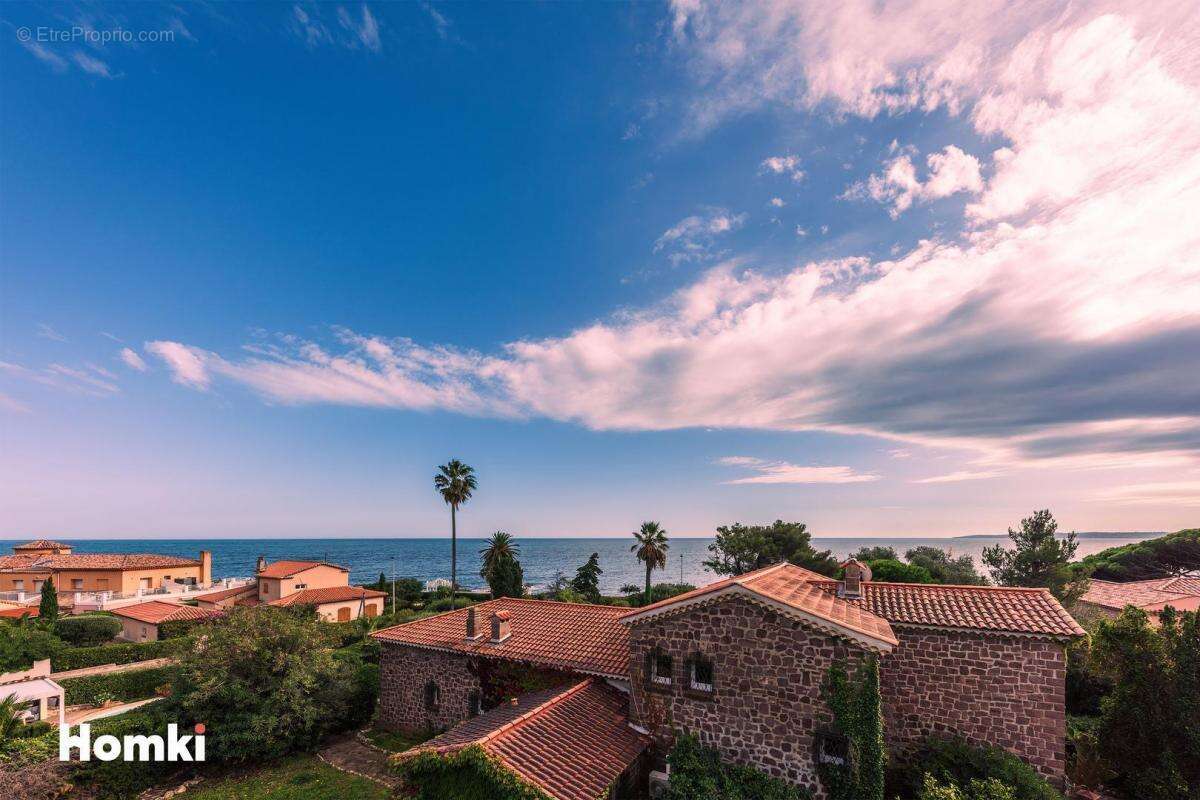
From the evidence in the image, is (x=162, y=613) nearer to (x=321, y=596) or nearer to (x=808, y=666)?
(x=321, y=596)

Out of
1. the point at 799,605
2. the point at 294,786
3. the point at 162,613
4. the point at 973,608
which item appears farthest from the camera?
the point at 162,613

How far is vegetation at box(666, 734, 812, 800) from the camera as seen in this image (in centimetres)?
1284

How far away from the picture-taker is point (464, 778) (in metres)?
11.8

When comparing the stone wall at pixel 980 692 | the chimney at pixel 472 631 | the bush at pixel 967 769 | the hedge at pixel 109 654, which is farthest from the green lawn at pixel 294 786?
the hedge at pixel 109 654

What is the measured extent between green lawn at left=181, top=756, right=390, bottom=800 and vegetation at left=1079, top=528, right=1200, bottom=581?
66494 millimetres

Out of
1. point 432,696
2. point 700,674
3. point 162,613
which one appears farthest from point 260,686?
point 162,613

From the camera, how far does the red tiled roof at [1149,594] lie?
31891mm

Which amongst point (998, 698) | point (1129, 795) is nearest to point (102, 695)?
point (998, 698)

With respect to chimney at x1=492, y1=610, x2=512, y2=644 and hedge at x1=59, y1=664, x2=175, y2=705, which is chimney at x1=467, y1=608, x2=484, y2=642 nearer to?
chimney at x1=492, y1=610, x2=512, y2=644

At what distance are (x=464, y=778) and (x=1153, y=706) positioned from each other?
20951mm

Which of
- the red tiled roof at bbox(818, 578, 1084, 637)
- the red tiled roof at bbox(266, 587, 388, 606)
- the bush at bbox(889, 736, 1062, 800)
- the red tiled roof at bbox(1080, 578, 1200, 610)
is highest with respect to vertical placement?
the red tiled roof at bbox(818, 578, 1084, 637)

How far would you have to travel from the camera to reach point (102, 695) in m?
27.8

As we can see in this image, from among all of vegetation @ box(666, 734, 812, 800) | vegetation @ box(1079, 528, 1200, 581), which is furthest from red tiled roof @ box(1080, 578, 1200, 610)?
vegetation @ box(666, 734, 812, 800)

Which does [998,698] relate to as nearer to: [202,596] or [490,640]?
[490,640]
